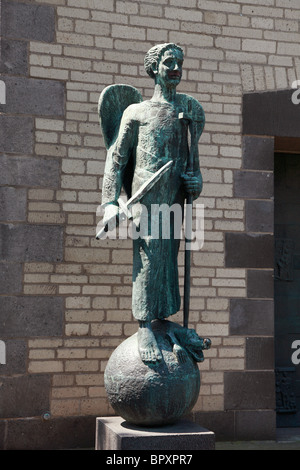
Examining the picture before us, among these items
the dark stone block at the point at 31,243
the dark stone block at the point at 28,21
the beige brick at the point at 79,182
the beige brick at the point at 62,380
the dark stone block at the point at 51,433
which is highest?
the dark stone block at the point at 28,21

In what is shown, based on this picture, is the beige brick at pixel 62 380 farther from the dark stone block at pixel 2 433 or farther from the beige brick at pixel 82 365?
the dark stone block at pixel 2 433

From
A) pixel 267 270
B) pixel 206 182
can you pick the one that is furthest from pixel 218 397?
pixel 206 182

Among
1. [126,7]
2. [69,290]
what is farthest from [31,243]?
[126,7]

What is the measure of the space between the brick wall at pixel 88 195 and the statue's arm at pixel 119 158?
6.14 ft

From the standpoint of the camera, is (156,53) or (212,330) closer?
(156,53)

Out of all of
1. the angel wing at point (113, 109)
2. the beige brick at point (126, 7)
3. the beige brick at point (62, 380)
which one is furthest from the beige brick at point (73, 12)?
the beige brick at point (62, 380)

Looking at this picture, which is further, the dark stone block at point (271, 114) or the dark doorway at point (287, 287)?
the dark doorway at point (287, 287)

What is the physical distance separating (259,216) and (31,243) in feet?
6.77

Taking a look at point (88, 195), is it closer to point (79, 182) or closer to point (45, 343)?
point (79, 182)

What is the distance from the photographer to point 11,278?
564cm

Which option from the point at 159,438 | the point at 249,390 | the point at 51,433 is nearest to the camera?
the point at 159,438

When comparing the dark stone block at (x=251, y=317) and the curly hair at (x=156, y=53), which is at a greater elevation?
the curly hair at (x=156, y=53)

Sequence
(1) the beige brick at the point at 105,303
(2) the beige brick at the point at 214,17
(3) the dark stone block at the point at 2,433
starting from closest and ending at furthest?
(3) the dark stone block at the point at 2,433
(1) the beige brick at the point at 105,303
(2) the beige brick at the point at 214,17

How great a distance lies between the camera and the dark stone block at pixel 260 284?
20.2 ft
